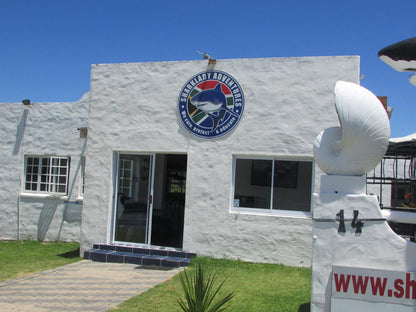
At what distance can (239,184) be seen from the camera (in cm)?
862

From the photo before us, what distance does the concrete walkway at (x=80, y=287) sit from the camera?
597 cm

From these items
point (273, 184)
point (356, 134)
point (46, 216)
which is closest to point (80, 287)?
point (273, 184)

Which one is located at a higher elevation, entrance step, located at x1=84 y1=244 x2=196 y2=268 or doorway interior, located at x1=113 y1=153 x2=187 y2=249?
doorway interior, located at x1=113 y1=153 x2=187 y2=249

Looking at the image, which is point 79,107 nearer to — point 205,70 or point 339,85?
point 205,70

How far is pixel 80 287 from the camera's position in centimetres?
686

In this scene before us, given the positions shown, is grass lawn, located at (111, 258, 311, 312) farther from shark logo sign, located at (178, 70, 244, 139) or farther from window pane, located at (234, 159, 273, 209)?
shark logo sign, located at (178, 70, 244, 139)

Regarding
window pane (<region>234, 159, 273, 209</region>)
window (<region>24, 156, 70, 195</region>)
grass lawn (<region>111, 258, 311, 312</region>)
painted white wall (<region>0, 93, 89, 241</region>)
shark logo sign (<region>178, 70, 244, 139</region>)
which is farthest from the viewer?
window (<region>24, 156, 70, 195</region>)

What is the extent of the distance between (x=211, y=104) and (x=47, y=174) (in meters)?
5.81

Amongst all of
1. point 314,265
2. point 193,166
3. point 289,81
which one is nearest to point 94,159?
point 193,166

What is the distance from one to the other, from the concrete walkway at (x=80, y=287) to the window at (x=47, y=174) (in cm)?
373

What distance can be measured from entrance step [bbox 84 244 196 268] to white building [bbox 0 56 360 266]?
9.3 inches

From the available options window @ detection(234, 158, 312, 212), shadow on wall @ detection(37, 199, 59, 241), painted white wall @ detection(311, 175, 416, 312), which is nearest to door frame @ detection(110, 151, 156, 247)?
window @ detection(234, 158, 312, 212)

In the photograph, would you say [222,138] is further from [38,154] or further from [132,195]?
[38,154]

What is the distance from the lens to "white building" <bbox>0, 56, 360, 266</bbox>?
8.23 metres
